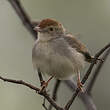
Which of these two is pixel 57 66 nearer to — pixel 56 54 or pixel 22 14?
pixel 56 54

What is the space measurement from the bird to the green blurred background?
173 centimetres

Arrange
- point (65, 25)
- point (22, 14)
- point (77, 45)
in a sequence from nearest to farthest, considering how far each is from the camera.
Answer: point (22, 14), point (77, 45), point (65, 25)

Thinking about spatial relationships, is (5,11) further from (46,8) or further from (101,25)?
(101,25)

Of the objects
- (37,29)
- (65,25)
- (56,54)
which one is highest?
(37,29)

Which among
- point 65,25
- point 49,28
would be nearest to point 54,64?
point 49,28

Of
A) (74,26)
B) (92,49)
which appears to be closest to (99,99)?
(92,49)

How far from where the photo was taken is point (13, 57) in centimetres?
592

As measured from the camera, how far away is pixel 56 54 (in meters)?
3.40

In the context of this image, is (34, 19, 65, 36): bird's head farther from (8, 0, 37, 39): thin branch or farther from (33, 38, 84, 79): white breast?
(33, 38, 84, 79): white breast

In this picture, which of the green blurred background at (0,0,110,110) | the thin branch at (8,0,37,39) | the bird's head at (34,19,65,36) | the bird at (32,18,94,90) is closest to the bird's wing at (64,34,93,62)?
the bird at (32,18,94,90)

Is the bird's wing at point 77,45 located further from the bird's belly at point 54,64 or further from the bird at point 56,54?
the bird's belly at point 54,64

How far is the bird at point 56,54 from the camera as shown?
3.38m

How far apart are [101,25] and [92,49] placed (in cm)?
64

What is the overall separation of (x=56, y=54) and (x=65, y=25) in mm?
2470
